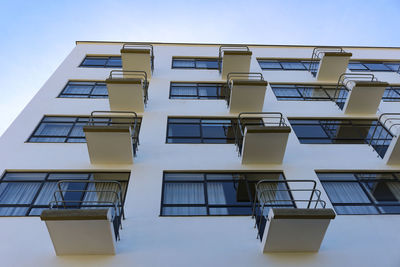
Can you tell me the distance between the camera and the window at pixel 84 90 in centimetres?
1157

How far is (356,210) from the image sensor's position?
755 cm

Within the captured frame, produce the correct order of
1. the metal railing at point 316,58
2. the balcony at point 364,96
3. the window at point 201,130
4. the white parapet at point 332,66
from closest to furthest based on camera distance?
Result: 1. the window at point 201,130
2. the balcony at point 364,96
3. the white parapet at point 332,66
4. the metal railing at point 316,58

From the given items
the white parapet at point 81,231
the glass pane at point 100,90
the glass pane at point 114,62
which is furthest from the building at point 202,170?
the glass pane at point 114,62

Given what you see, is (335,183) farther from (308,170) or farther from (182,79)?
(182,79)

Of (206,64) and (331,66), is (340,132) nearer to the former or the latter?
(331,66)

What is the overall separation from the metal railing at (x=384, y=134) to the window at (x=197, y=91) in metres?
5.47

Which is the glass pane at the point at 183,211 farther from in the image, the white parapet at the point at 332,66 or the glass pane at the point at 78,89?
the white parapet at the point at 332,66

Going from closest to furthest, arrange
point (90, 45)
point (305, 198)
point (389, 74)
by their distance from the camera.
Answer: point (305, 198), point (389, 74), point (90, 45)

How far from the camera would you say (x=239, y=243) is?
636 cm

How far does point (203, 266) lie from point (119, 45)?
41.4 feet

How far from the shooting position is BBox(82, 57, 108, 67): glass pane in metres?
13.9

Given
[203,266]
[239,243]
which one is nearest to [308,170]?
[239,243]

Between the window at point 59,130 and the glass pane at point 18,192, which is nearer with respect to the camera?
the glass pane at point 18,192

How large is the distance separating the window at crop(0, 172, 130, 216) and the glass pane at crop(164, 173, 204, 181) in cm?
111
